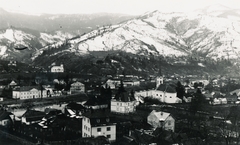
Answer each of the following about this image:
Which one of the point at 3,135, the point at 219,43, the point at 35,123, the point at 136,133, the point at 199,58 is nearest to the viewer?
the point at 136,133

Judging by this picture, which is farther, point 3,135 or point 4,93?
point 4,93

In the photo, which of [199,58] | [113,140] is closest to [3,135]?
[113,140]

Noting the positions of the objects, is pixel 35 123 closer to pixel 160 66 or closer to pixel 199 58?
pixel 160 66

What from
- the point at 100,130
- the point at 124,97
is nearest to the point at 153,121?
the point at 100,130

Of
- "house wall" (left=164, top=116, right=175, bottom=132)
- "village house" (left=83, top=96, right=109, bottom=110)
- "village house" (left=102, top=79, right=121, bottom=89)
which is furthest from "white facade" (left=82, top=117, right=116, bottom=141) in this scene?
"village house" (left=102, top=79, right=121, bottom=89)

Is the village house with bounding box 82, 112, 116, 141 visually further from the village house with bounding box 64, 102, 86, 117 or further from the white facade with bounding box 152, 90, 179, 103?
the white facade with bounding box 152, 90, 179, 103

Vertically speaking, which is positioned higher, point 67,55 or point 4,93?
point 67,55

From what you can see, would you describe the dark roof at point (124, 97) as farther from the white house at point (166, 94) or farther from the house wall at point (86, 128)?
the house wall at point (86, 128)
